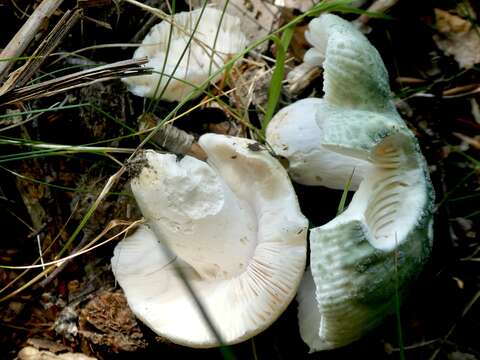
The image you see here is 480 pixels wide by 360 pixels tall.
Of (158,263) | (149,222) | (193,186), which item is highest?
(193,186)

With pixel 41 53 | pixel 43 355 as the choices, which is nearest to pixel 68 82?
pixel 41 53

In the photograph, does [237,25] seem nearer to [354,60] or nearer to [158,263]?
[354,60]

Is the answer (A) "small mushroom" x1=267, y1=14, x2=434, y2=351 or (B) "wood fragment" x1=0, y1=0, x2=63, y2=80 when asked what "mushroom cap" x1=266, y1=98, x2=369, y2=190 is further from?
(B) "wood fragment" x1=0, y1=0, x2=63, y2=80

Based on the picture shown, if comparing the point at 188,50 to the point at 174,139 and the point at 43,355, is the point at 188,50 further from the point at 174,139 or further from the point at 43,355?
the point at 43,355

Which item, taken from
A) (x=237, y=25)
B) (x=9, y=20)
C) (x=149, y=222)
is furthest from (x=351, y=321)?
(x=9, y=20)

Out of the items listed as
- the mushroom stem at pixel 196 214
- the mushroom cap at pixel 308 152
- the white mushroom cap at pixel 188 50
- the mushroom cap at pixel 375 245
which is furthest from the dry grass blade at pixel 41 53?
the mushroom cap at pixel 375 245

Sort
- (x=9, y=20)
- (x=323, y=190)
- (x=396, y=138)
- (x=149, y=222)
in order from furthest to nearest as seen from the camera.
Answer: (x=9, y=20)
(x=323, y=190)
(x=149, y=222)
(x=396, y=138)
